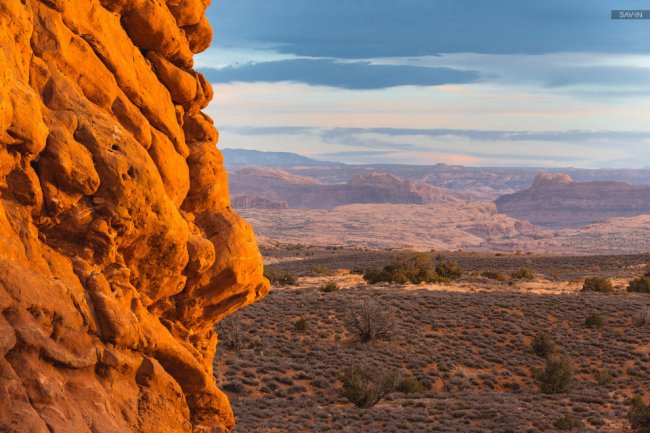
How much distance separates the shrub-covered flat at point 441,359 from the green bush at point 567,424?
0.05 m

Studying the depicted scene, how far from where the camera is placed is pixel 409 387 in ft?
99.2

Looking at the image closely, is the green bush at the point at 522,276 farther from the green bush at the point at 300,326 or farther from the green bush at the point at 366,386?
the green bush at the point at 366,386

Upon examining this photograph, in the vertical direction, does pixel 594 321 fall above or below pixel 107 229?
below

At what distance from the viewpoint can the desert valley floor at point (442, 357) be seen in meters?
25.2

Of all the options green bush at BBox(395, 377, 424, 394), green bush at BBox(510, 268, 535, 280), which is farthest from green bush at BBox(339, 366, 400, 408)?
green bush at BBox(510, 268, 535, 280)

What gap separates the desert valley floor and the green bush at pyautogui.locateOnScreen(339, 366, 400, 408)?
459 millimetres

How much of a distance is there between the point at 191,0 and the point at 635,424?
1949 centimetres

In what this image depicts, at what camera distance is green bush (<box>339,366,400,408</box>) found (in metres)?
26.6

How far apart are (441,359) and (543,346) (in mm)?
5757

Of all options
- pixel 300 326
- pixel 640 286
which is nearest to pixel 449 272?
pixel 640 286

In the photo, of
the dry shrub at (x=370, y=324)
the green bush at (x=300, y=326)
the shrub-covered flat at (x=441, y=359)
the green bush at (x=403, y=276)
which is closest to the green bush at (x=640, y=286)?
the shrub-covered flat at (x=441, y=359)

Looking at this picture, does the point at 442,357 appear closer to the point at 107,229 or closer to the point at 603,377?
the point at 603,377

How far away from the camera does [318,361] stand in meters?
33.0

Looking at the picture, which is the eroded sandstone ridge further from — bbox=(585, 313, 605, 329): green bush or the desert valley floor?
bbox=(585, 313, 605, 329): green bush
